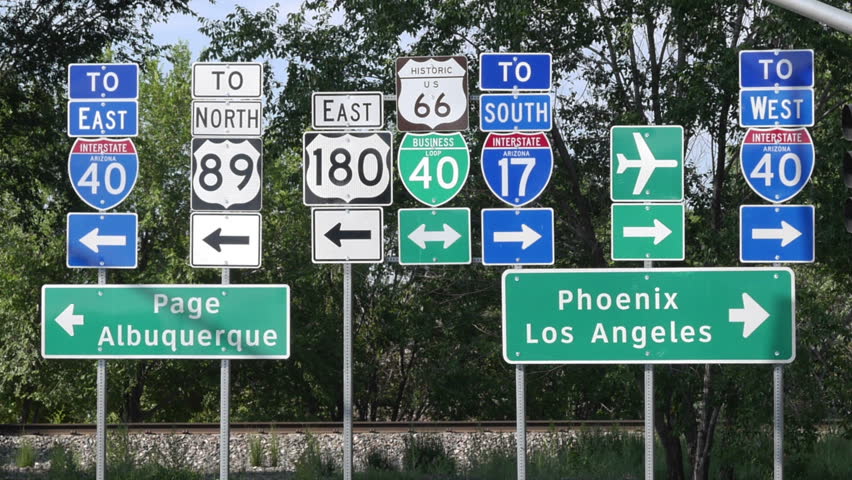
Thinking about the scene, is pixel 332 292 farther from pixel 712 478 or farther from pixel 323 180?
pixel 323 180

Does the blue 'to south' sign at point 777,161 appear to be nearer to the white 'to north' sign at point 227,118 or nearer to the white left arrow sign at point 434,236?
the white left arrow sign at point 434,236

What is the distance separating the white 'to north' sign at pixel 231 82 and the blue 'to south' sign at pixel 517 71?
2.02 m

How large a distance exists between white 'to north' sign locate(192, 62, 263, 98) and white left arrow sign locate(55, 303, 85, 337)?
216 cm

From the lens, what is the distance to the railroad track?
743 inches

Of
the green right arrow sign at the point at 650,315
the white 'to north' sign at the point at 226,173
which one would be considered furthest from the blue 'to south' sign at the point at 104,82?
the green right arrow sign at the point at 650,315

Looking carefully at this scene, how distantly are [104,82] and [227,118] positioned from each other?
3.92 feet

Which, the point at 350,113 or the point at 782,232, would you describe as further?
the point at 350,113

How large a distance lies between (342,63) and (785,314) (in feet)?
29.4

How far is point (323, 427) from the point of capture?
786 inches

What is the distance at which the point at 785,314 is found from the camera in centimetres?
912

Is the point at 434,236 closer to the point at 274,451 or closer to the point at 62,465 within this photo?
the point at 274,451

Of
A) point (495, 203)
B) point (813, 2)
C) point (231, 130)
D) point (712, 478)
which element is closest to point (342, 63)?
point (495, 203)

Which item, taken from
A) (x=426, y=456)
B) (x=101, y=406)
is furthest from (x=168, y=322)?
(x=426, y=456)

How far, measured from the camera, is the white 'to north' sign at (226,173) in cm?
993
